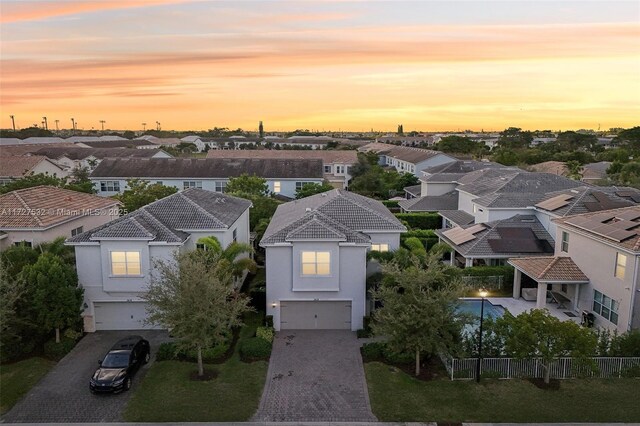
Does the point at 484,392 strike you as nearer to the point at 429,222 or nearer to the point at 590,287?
the point at 590,287

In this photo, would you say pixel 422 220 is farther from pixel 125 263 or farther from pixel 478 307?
pixel 125 263

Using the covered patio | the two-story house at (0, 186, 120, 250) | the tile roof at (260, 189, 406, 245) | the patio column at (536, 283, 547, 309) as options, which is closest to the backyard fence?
the covered patio

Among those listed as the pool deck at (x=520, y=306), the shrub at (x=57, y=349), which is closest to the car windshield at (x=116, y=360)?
the shrub at (x=57, y=349)

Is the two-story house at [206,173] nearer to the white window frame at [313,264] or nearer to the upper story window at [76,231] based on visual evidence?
the upper story window at [76,231]

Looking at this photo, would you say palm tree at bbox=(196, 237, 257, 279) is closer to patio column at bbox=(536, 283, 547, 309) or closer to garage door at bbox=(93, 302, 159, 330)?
garage door at bbox=(93, 302, 159, 330)

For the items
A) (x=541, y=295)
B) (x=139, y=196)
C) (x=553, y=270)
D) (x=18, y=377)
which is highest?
(x=139, y=196)

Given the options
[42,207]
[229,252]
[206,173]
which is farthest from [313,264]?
[206,173]

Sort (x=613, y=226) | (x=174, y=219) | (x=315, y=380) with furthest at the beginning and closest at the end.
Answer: (x=174, y=219) < (x=613, y=226) < (x=315, y=380)
